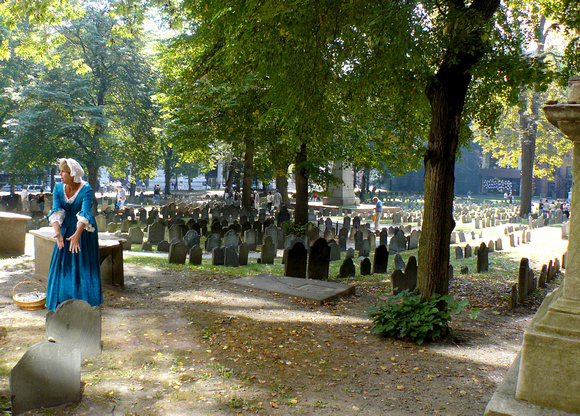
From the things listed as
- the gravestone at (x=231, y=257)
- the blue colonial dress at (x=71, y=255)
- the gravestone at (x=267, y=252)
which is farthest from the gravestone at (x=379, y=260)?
the blue colonial dress at (x=71, y=255)

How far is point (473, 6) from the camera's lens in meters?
6.13

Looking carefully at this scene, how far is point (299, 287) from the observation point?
836 centimetres

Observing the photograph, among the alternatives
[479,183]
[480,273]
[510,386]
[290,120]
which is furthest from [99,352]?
[479,183]

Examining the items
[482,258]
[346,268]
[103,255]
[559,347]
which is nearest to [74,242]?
[103,255]

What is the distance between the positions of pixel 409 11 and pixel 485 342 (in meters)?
4.33

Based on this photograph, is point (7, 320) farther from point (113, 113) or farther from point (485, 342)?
point (113, 113)

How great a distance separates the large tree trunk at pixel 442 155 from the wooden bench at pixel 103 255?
4575mm

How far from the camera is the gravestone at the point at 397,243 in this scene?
14.6 m

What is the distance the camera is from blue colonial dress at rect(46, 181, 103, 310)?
562 cm

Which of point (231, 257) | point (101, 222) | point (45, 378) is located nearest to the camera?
point (45, 378)

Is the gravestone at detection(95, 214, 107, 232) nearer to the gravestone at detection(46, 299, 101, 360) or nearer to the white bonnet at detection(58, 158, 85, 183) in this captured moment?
the white bonnet at detection(58, 158, 85, 183)

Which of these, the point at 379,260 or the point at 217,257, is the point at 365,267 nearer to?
the point at 379,260

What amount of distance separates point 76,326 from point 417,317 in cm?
398

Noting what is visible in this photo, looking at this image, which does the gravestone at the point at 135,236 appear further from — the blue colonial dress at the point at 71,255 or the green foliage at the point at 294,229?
the blue colonial dress at the point at 71,255
